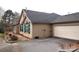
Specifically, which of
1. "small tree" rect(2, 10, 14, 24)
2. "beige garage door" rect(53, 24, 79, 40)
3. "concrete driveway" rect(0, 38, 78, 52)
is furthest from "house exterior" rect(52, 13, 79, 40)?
"small tree" rect(2, 10, 14, 24)

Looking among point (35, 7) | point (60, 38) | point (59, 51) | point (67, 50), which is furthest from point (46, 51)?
point (35, 7)

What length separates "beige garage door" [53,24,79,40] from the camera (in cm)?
270

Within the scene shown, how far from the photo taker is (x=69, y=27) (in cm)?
295

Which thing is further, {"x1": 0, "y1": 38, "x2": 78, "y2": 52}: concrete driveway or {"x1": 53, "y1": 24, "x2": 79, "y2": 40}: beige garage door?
{"x1": 53, "y1": 24, "x2": 79, "y2": 40}: beige garage door

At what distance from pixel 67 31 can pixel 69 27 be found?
130mm

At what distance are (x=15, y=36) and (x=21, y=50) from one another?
0.38 meters

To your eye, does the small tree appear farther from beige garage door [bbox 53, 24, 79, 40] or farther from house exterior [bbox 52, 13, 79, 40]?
beige garage door [bbox 53, 24, 79, 40]

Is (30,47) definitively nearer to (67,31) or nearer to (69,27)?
(67,31)

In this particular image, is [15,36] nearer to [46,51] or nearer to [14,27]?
[14,27]

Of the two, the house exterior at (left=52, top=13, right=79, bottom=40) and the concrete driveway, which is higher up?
the house exterior at (left=52, top=13, right=79, bottom=40)

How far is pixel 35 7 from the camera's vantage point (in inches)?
104

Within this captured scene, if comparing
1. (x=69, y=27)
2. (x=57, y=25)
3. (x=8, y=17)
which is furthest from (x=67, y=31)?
(x=8, y=17)

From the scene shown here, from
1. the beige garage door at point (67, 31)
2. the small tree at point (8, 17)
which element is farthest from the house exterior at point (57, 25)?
the small tree at point (8, 17)

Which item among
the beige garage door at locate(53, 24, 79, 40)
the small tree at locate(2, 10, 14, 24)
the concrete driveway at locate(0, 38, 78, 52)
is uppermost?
the small tree at locate(2, 10, 14, 24)
